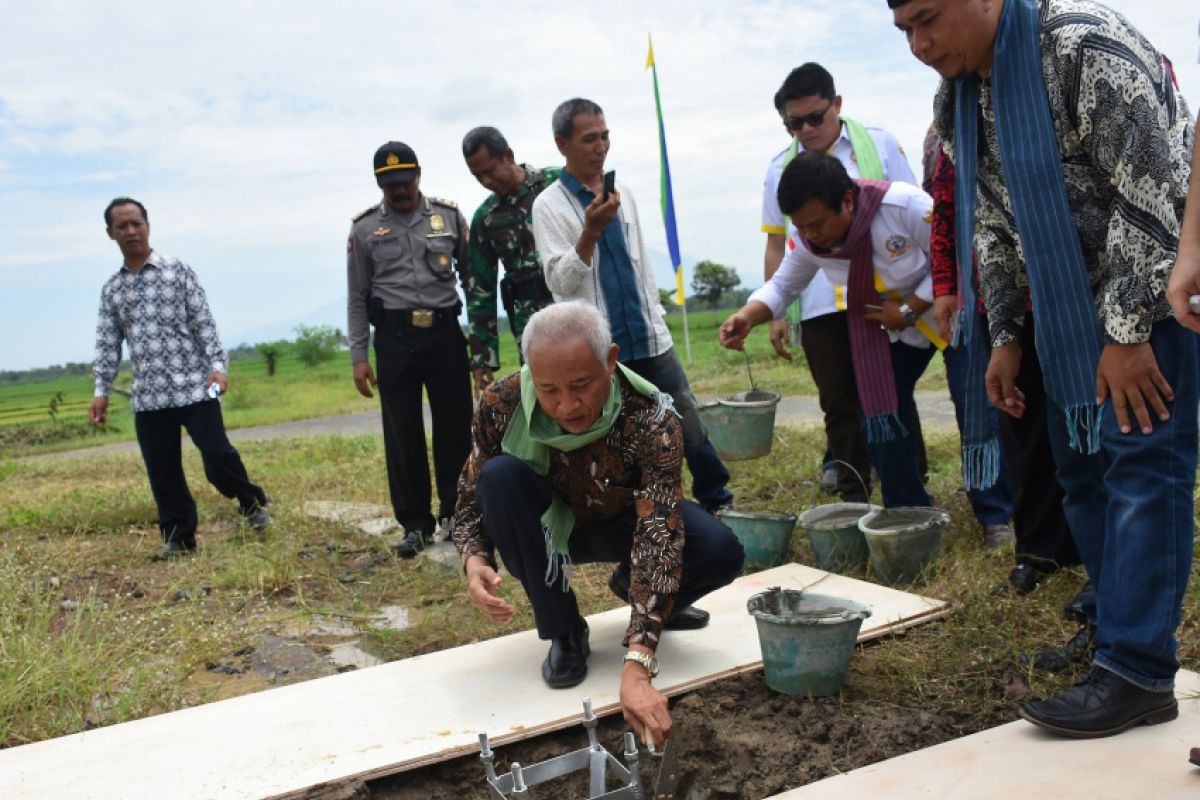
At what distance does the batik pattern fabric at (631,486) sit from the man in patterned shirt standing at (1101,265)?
96 cm

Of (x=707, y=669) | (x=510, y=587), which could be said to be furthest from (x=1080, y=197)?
(x=510, y=587)

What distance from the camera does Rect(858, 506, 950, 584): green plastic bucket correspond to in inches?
153

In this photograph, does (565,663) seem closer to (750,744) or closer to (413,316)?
(750,744)

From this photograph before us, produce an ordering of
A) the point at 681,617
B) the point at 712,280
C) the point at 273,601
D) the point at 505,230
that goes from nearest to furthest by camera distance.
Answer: the point at 681,617 < the point at 273,601 < the point at 505,230 < the point at 712,280

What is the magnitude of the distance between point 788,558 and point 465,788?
2.08m

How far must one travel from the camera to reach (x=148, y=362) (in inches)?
227

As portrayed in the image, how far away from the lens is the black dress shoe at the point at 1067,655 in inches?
114

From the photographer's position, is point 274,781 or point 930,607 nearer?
point 274,781

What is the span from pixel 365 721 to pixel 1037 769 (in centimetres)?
178

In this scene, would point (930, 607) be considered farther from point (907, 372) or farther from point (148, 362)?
point (148, 362)

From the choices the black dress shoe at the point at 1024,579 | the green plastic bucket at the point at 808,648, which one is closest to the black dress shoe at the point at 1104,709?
the green plastic bucket at the point at 808,648

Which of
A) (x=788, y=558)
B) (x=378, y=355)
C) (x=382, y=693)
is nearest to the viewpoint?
(x=382, y=693)

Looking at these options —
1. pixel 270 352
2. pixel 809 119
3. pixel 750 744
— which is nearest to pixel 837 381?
pixel 809 119

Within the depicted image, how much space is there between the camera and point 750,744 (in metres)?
2.78
